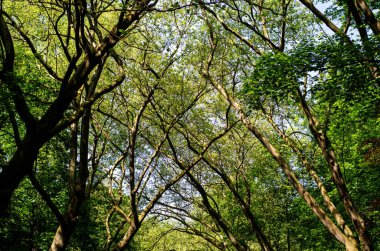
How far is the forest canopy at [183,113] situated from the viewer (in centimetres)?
702

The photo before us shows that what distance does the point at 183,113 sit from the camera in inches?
531

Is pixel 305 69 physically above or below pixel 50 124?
above

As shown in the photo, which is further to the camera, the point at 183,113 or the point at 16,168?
the point at 183,113

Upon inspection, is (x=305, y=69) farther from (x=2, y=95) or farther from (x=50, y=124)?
(x=2, y=95)

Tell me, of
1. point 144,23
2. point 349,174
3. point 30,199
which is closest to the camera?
point 144,23

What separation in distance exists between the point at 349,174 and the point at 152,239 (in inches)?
619

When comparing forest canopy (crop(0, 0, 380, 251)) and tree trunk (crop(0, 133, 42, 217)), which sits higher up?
forest canopy (crop(0, 0, 380, 251))

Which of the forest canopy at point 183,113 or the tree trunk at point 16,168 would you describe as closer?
the tree trunk at point 16,168

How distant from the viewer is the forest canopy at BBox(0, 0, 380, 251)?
23.0 feet

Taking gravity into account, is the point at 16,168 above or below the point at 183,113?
below

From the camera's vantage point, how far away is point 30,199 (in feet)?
53.9

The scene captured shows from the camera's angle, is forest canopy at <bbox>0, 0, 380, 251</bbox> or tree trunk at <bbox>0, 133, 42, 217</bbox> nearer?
tree trunk at <bbox>0, 133, 42, 217</bbox>

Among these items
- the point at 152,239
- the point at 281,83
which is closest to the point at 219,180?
the point at 152,239

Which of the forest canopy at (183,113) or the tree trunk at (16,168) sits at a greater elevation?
the forest canopy at (183,113)
